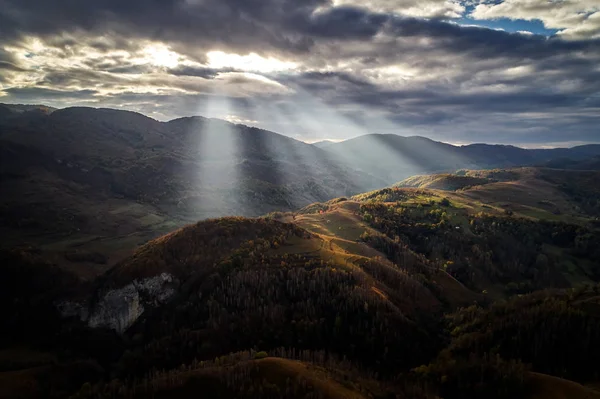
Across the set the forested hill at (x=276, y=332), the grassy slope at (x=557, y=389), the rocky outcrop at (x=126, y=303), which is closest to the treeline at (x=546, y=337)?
the forested hill at (x=276, y=332)

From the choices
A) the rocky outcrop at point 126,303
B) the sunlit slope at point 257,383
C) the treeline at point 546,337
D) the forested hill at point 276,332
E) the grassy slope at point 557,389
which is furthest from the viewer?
the rocky outcrop at point 126,303

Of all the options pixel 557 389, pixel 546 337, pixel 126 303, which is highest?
pixel 557 389

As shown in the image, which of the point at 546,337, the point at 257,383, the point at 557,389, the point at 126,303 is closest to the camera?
the point at 257,383

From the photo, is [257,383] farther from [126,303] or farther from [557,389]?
[126,303]

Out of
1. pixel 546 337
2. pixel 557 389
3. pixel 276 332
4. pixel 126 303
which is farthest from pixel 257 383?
pixel 126 303

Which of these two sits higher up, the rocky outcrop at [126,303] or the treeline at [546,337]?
the treeline at [546,337]

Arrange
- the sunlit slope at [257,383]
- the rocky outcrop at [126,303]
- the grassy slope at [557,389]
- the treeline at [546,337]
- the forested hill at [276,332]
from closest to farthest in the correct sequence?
the sunlit slope at [257,383]
the grassy slope at [557,389]
the forested hill at [276,332]
the treeline at [546,337]
the rocky outcrop at [126,303]

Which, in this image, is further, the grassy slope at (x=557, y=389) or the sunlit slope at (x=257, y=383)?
the grassy slope at (x=557, y=389)

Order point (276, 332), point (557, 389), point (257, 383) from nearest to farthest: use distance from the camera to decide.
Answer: point (257, 383)
point (557, 389)
point (276, 332)

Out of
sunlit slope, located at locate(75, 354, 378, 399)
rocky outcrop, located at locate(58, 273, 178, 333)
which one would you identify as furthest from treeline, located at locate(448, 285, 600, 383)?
rocky outcrop, located at locate(58, 273, 178, 333)

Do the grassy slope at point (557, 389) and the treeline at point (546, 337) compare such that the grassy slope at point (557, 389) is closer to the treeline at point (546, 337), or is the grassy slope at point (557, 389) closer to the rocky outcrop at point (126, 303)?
the treeline at point (546, 337)

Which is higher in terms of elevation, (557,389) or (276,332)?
(557,389)

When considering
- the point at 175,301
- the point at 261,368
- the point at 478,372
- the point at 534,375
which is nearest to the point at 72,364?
the point at 175,301
